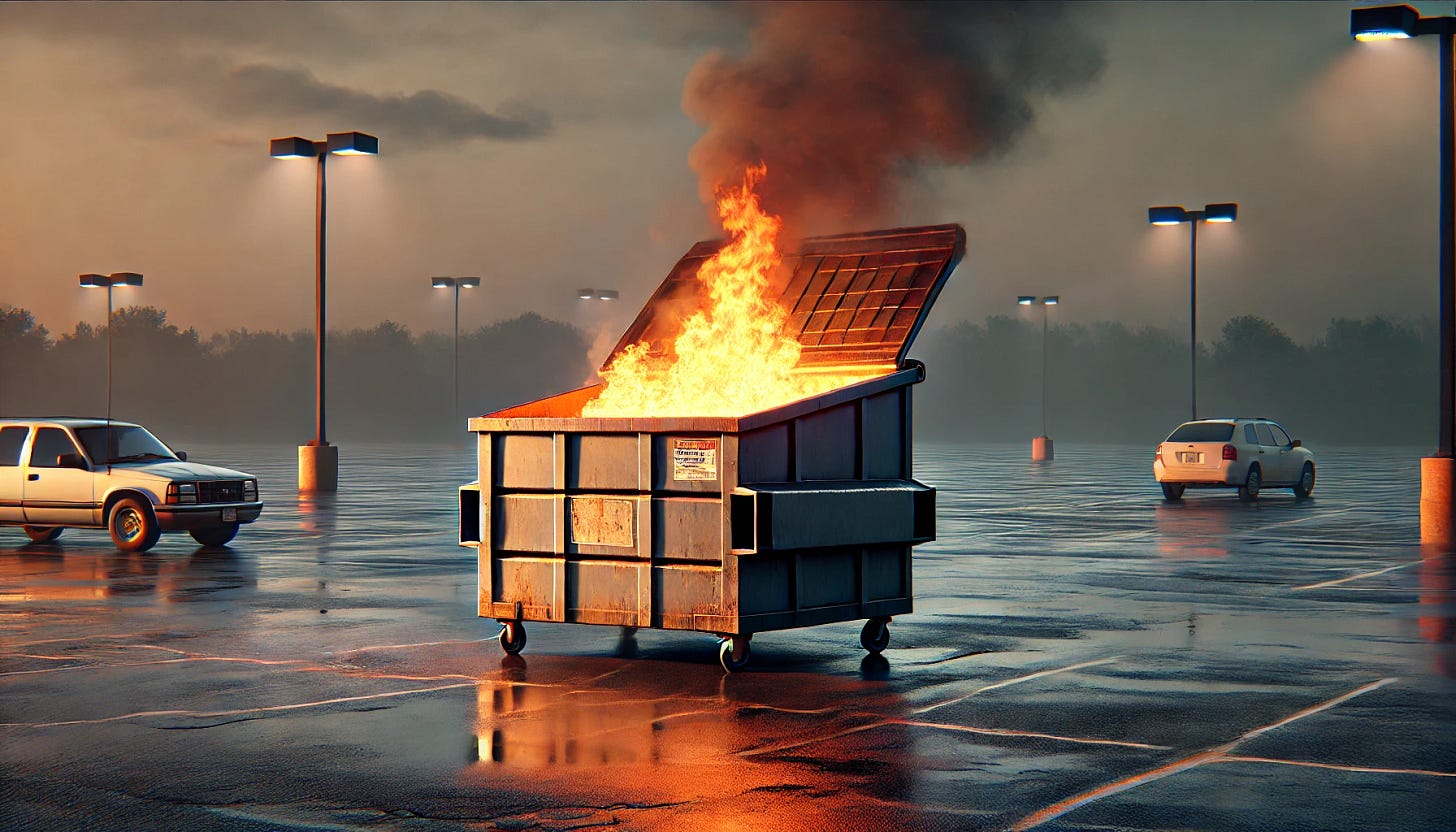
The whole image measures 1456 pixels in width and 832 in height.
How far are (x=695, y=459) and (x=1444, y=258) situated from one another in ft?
47.5

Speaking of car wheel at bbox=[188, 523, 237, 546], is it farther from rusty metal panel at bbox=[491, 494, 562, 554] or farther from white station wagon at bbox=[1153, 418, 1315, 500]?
white station wagon at bbox=[1153, 418, 1315, 500]

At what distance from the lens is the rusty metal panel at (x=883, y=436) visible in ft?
35.9

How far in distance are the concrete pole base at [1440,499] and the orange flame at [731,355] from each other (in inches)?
462

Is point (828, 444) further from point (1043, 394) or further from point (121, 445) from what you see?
point (1043, 394)

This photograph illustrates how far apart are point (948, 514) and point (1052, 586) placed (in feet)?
37.1

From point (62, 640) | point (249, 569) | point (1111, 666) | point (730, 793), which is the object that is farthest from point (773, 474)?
point (249, 569)

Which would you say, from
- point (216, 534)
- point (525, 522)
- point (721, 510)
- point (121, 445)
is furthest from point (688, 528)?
point (121, 445)

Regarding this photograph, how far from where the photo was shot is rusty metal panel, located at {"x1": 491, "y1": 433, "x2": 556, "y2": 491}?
10711 millimetres

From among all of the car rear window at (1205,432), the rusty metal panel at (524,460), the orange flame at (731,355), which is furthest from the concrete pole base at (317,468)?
the rusty metal panel at (524,460)

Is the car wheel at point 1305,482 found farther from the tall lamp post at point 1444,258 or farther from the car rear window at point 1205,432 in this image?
the tall lamp post at point 1444,258

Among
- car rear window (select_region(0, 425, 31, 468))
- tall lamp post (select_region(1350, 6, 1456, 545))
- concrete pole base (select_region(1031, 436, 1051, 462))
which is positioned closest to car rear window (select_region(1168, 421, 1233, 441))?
tall lamp post (select_region(1350, 6, 1456, 545))

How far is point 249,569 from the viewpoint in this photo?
16.9m

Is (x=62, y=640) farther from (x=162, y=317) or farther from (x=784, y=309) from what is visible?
(x=162, y=317)

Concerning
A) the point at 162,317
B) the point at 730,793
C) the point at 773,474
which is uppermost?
the point at 162,317
